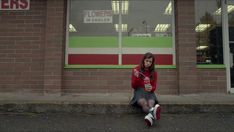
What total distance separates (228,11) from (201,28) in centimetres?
91

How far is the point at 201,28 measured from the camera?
8.21 m

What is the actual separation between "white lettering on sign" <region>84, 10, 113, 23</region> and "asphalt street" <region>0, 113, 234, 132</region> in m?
3.13

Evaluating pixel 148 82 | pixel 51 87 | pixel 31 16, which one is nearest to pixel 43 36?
pixel 31 16

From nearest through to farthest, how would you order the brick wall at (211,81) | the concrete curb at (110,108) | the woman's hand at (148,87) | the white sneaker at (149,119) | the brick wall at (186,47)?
1. the white sneaker at (149,119)
2. the woman's hand at (148,87)
3. the concrete curb at (110,108)
4. the brick wall at (186,47)
5. the brick wall at (211,81)

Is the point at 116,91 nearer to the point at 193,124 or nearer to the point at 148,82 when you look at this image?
the point at 148,82

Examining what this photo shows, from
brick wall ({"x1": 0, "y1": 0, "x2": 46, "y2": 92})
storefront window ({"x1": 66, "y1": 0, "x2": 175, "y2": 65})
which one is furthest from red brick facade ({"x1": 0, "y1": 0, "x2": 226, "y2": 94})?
storefront window ({"x1": 66, "y1": 0, "x2": 175, "y2": 65})

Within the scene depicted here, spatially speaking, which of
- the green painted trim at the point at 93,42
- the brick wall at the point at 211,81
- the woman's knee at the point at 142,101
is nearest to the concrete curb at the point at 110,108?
the woman's knee at the point at 142,101

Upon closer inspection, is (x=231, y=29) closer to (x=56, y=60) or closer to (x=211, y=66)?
(x=211, y=66)

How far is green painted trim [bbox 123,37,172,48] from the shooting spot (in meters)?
8.17

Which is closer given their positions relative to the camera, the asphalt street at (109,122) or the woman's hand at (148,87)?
the asphalt street at (109,122)

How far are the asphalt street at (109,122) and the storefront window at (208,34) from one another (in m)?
2.41

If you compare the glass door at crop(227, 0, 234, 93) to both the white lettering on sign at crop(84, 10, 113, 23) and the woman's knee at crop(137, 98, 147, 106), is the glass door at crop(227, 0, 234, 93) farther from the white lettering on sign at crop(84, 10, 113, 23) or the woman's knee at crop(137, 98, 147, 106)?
the woman's knee at crop(137, 98, 147, 106)

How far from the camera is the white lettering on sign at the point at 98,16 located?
8297mm

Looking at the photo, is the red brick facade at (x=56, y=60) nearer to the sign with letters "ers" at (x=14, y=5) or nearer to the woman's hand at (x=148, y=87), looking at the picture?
the sign with letters "ers" at (x=14, y=5)
